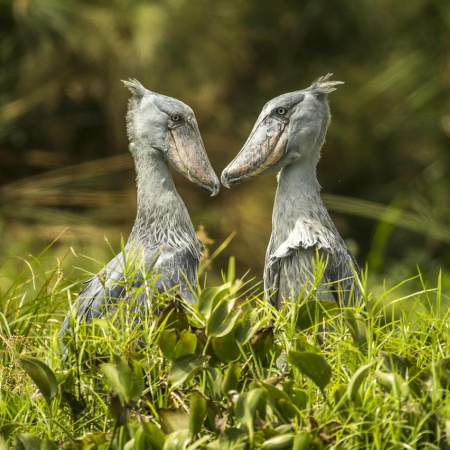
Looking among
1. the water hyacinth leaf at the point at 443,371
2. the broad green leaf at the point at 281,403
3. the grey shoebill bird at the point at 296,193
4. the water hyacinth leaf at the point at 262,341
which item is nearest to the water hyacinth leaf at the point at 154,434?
the broad green leaf at the point at 281,403

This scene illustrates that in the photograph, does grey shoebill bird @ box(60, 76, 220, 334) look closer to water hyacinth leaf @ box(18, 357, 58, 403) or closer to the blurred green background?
water hyacinth leaf @ box(18, 357, 58, 403)

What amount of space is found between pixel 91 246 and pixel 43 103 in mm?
1510

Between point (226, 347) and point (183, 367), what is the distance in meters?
0.15

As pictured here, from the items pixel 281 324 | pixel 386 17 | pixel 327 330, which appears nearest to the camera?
pixel 281 324

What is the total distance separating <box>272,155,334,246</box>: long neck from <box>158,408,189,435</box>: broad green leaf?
1008 mm

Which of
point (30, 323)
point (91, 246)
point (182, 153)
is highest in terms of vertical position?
point (182, 153)

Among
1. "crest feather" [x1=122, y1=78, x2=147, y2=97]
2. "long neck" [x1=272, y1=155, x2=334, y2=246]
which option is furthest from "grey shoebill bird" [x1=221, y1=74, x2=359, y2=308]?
"crest feather" [x1=122, y1=78, x2=147, y2=97]

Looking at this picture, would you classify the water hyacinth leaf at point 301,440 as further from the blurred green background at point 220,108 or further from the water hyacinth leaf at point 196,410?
the blurred green background at point 220,108

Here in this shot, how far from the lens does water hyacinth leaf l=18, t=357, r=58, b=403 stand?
2547 mm

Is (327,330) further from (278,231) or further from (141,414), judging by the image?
(141,414)

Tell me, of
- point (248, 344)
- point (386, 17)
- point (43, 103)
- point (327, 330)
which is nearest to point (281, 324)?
point (248, 344)

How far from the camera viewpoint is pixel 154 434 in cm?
243

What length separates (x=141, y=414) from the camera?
2.59 metres

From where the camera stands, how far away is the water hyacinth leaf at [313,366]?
2445 mm
